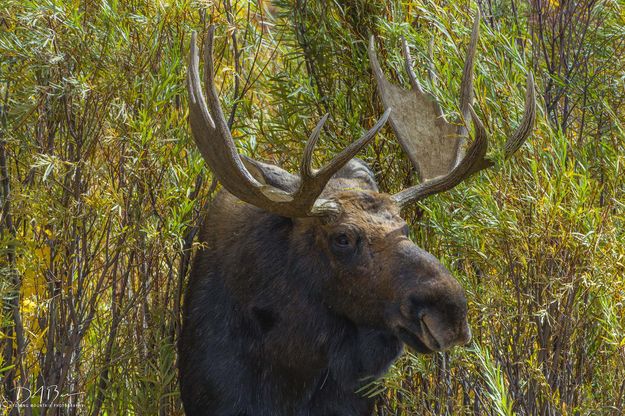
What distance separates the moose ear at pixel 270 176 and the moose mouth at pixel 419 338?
2.58 feet

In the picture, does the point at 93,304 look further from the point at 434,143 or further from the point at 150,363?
the point at 434,143

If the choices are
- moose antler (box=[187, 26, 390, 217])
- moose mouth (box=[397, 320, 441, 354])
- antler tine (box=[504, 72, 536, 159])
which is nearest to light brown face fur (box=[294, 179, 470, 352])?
moose mouth (box=[397, 320, 441, 354])

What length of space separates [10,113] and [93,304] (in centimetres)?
86

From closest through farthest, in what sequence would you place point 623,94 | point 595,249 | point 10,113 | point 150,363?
point 595,249, point 10,113, point 150,363, point 623,94

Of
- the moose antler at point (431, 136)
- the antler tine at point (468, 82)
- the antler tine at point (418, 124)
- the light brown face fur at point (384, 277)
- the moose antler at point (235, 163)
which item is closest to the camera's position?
the light brown face fur at point (384, 277)

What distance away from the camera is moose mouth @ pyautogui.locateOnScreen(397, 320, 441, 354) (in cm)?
387

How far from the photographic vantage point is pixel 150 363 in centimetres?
494

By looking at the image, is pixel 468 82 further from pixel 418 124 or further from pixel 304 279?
pixel 304 279

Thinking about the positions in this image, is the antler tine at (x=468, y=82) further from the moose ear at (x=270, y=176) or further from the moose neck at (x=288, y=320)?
the moose neck at (x=288, y=320)

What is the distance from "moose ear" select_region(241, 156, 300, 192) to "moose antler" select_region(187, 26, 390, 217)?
11 cm

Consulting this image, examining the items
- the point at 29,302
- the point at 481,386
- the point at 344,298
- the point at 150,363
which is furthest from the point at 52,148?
the point at 481,386

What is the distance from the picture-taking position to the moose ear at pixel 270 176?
173 inches

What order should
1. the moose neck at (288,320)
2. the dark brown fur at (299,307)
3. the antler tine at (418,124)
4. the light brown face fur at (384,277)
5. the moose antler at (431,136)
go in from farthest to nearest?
the antler tine at (418,124) < the moose antler at (431,136) < the moose neck at (288,320) < the dark brown fur at (299,307) < the light brown face fur at (384,277)
